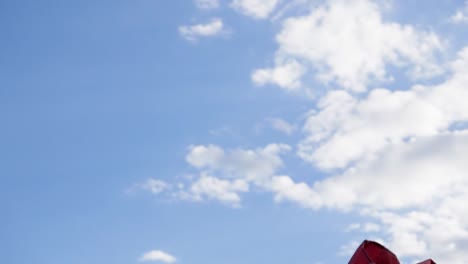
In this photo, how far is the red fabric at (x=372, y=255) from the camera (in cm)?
2377

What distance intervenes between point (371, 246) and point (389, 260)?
25.4 inches

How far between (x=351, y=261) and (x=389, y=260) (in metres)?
1.19

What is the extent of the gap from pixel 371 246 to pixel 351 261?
2.73 feet

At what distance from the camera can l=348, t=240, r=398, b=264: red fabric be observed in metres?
23.8

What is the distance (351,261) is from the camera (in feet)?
78.4

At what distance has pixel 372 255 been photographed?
78.6 ft

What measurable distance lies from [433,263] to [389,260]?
1.50 m

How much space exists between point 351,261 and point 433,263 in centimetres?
228

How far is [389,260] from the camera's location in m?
24.2

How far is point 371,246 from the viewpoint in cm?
2428
